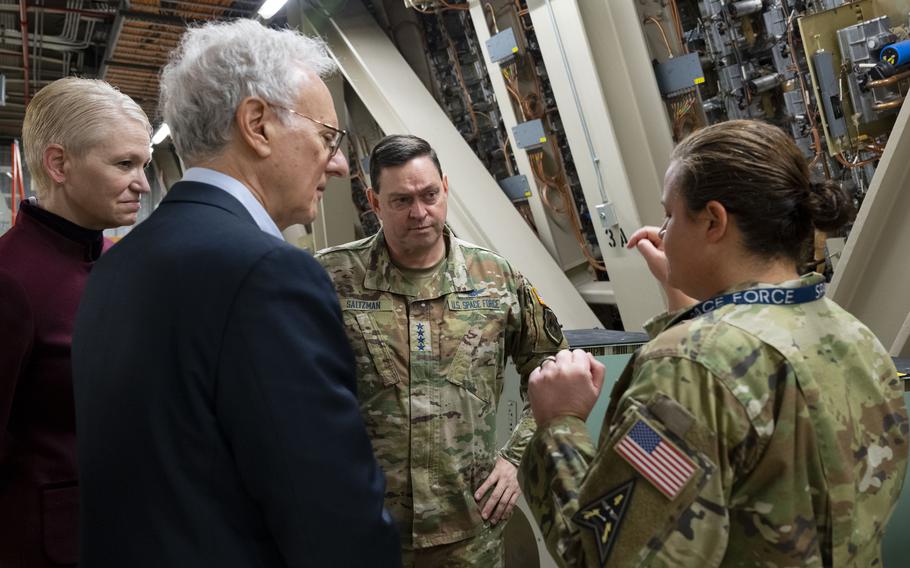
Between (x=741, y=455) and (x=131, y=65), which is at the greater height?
(x=131, y=65)

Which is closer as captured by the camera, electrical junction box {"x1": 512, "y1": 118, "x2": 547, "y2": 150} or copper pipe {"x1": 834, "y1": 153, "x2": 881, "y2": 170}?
copper pipe {"x1": 834, "y1": 153, "x2": 881, "y2": 170}

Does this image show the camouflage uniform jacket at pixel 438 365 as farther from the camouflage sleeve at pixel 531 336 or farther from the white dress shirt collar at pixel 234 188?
the white dress shirt collar at pixel 234 188

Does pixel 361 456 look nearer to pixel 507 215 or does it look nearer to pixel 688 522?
pixel 688 522

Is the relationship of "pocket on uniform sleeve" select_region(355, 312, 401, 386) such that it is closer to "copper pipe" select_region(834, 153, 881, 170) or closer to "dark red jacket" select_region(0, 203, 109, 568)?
"dark red jacket" select_region(0, 203, 109, 568)

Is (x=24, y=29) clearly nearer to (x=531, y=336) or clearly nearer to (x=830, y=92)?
(x=531, y=336)

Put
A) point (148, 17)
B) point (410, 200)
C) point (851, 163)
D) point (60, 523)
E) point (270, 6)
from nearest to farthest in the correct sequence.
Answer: point (60, 523)
point (410, 200)
point (851, 163)
point (270, 6)
point (148, 17)

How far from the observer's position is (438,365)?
1.83 metres

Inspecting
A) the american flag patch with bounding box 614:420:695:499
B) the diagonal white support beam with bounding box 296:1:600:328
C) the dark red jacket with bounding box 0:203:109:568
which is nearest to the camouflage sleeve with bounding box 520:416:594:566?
the american flag patch with bounding box 614:420:695:499

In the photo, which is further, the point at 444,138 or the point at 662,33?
the point at 444,138

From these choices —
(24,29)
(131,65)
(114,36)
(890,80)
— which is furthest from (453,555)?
(131,65)

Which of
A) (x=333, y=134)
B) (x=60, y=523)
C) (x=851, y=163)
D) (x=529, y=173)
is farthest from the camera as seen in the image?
(x=529, y=173)

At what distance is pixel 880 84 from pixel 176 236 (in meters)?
2.67

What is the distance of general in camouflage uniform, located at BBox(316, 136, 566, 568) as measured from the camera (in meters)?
1.75

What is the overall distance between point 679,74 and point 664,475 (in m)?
2.86
